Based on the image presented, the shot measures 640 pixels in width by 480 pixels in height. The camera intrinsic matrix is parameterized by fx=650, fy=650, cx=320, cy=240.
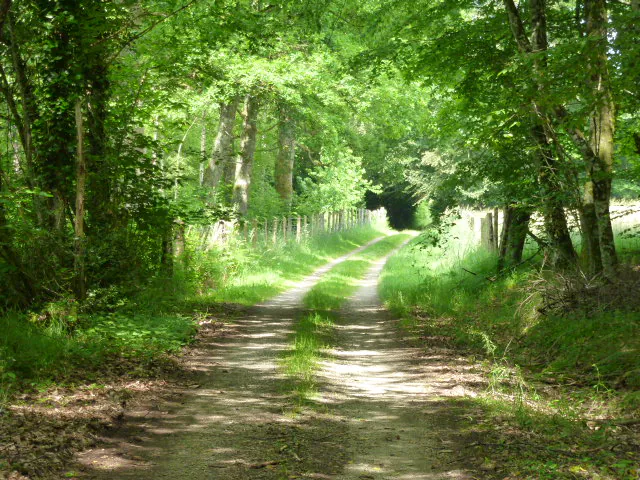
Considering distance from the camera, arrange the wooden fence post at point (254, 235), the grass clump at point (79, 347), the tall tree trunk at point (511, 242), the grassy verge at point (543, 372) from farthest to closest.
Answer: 1. the wooden fence post at point (254, 235)
2. the tall tree trunk at point (511, 242)
3. the grass clump at point (79, 347)
4. the grassy verge at point (543, 372)

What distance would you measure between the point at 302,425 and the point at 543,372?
3.33 metres

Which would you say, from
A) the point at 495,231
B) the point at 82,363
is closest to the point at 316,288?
the point at 495,231

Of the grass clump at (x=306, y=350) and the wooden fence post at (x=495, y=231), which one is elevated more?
the wooden fence post at (x=495, y=231)

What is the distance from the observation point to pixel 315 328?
1132cm

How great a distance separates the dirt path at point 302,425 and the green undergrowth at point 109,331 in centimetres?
72

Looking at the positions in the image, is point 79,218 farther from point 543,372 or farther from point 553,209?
point 553,209

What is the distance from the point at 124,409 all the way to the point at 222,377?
1728 mm

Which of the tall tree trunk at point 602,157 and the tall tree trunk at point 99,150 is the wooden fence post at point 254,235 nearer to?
the tall tree trunk at point 99,150

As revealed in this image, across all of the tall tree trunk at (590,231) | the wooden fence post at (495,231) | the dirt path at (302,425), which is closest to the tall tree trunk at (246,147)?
the wooden fence post at (495,231)

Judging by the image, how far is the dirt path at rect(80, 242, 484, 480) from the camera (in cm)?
494

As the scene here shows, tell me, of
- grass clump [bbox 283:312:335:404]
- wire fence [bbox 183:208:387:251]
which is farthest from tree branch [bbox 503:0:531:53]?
wire fence [bbox 183:208:387:251]

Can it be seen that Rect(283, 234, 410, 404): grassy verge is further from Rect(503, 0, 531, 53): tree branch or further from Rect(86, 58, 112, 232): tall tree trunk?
Rect(503, 0, 531, 53): tree branch

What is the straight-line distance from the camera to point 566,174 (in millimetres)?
10430

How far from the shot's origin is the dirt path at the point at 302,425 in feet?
16.2
